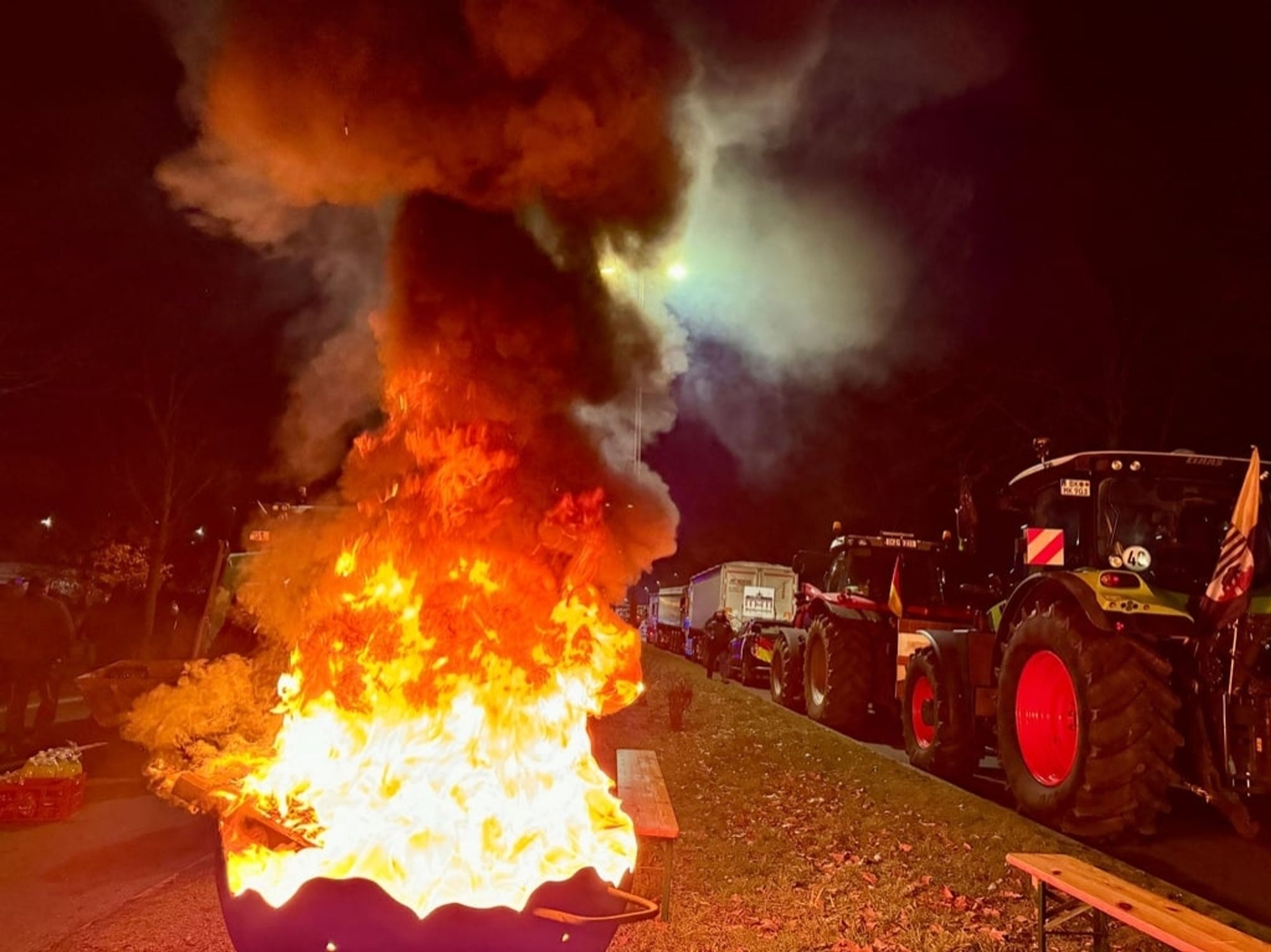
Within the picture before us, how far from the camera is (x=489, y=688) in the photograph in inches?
180

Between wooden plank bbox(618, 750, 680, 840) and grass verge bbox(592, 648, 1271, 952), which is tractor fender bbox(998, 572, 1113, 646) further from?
wooden plank bbox(618, 750, 680, 840)

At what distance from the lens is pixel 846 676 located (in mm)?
12766

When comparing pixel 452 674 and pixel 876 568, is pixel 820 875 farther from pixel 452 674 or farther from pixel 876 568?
pixel 876 568

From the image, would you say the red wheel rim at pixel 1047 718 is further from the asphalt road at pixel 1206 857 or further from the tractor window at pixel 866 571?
the tractor window at pixel 866 571

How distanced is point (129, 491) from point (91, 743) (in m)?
18.0

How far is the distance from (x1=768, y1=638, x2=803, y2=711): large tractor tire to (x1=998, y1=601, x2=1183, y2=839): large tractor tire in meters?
8.31

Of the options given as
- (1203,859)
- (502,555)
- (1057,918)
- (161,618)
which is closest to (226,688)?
(502,555)

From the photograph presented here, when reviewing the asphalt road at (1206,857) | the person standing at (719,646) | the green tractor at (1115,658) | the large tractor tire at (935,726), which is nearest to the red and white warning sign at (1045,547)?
the green tractor at (1115,658)

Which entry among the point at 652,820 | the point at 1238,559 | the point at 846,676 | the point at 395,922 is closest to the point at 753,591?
the point at 846,676

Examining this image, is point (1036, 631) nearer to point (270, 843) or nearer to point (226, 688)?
point (270, 843)

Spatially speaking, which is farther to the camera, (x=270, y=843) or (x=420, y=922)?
(x=270, y=843)

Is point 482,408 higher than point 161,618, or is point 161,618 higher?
point 482,408

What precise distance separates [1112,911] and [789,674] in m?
12.0

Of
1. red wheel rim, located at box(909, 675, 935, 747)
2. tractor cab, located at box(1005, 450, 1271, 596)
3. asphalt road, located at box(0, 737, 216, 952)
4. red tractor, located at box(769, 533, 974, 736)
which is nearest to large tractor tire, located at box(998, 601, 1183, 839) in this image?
tractor cab, located at box(1005, 450, 1271, 596)
